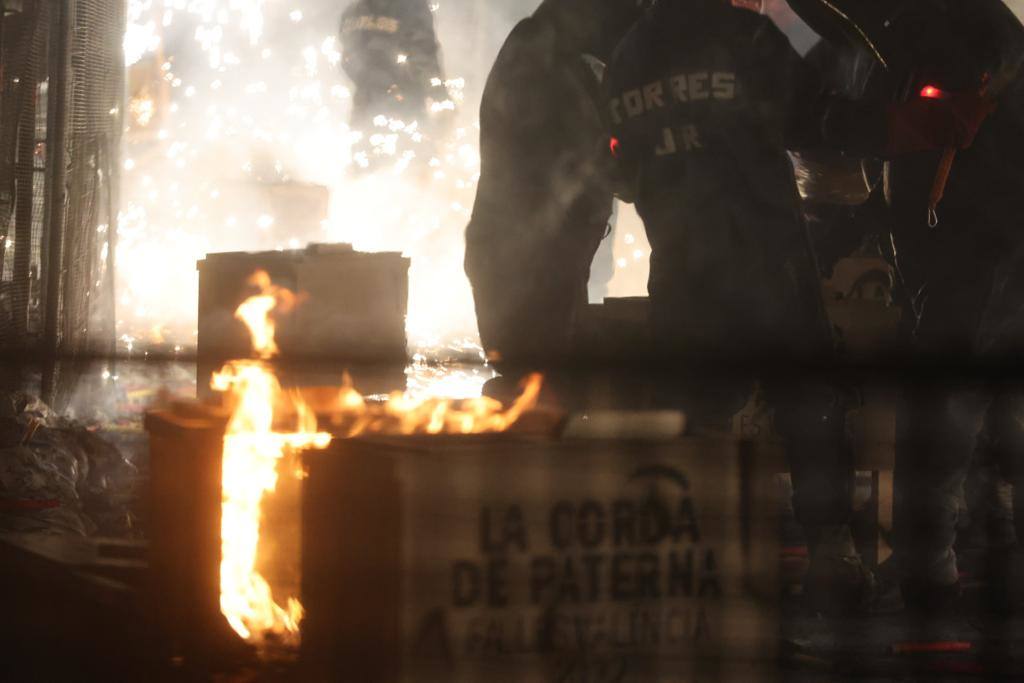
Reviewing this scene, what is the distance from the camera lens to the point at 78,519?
18.5 feet

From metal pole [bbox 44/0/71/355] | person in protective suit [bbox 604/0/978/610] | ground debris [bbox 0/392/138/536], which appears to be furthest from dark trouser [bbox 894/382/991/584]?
metal pole [bbox 44/0/71/355]

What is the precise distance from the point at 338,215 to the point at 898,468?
14870mm

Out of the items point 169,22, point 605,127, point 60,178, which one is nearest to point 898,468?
point 605,127

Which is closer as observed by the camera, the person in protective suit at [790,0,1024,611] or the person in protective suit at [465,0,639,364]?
the person in protective suit at [790,0,1024,611]

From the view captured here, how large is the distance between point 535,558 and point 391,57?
1336 cm

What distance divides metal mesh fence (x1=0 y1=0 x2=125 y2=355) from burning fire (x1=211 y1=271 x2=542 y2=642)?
14.2 feet

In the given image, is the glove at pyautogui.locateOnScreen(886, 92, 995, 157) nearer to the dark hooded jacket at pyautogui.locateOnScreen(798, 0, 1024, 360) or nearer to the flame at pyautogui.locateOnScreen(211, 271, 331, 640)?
the dark hooded jacket at pyautogui.locateOnScreen(798, 0, 1024, 360)

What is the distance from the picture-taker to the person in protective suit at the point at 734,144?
14.5 feet

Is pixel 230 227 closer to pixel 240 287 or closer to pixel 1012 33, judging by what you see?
pixel 240 287

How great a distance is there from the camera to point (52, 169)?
8.17 m

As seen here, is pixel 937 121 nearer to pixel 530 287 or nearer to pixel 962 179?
pixel 962 179

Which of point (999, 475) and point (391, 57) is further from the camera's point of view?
point (391, 57)

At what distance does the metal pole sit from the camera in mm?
8156

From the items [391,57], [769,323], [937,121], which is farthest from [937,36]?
[391,57]
